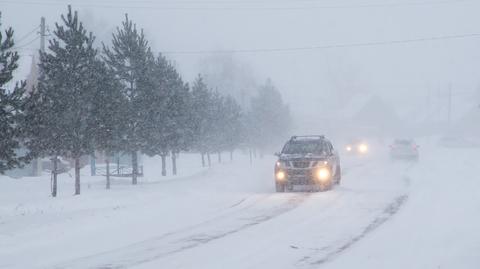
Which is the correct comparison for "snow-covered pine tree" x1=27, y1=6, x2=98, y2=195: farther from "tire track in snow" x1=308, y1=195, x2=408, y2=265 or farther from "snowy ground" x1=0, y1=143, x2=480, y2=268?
"tire track in snow" x1=308, y1=195, x2=408, y2=265

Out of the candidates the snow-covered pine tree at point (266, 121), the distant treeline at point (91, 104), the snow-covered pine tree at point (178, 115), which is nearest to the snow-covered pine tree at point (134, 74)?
the distant treeline at point (91, 104)

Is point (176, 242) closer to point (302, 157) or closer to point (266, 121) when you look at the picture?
point (302, 157)

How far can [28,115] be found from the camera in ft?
60.8

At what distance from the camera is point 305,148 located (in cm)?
2428

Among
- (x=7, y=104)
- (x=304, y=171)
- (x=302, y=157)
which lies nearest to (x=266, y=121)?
(x=302, y=157)

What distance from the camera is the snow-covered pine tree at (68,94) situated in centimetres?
2233

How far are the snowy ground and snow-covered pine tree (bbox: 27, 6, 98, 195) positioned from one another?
2.25m

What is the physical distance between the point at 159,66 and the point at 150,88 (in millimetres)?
3446

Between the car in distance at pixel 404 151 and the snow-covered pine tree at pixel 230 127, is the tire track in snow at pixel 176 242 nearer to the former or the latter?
the car in distance at pixel 404 151

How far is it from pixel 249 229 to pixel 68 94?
442 inches

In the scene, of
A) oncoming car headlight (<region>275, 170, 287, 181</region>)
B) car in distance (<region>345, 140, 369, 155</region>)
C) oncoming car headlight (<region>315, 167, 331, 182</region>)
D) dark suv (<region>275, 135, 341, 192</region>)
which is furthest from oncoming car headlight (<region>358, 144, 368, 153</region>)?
oncoming car headlight (<region>275, 170, 287, 181</region>)

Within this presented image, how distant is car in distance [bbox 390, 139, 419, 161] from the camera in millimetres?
43656

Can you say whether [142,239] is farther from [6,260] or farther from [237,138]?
[237,138]

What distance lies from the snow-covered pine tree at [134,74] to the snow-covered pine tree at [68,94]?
6.05 metres
